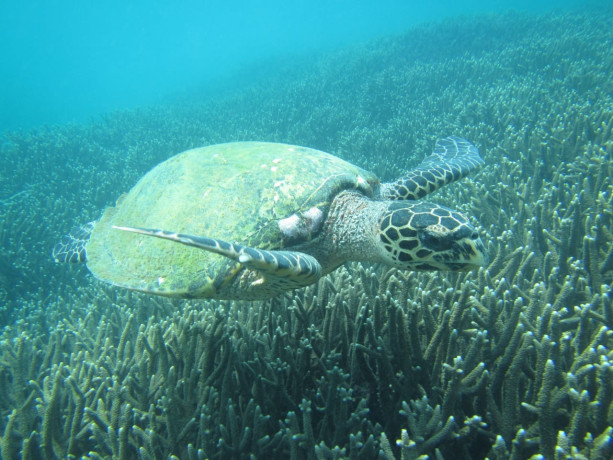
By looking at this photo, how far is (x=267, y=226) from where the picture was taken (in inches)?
91.7

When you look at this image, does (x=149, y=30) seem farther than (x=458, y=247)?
Yes

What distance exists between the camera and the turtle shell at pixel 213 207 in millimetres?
2311

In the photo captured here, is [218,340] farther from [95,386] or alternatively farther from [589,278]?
[589,278]

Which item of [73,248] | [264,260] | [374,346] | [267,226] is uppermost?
[264,260]

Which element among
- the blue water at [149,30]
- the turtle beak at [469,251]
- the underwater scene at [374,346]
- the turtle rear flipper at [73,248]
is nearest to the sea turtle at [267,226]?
the turtle beak at [469,251]

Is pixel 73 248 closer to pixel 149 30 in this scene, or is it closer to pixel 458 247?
pixel 458 247

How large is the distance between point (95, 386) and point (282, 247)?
179 centimetres

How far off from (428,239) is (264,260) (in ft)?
3.56

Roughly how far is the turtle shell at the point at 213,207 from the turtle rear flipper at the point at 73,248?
0.86 m

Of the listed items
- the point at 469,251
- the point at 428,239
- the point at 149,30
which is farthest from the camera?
→ the point at 149,30

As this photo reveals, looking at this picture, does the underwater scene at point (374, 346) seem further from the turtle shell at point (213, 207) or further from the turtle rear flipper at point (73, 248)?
the turtle rear flipper at point (73, 248)

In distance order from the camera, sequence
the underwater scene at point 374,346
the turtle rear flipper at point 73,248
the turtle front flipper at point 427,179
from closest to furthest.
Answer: the underwater scene at point 374,346 → the turtle front flipper at point 427,179 → the turtle rear flipper at point 73,248

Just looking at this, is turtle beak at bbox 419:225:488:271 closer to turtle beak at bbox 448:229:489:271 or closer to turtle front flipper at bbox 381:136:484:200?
turtle beak at bbox 448:229:489:271

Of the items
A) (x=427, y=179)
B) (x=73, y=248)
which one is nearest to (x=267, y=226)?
(x=427, y=179)
